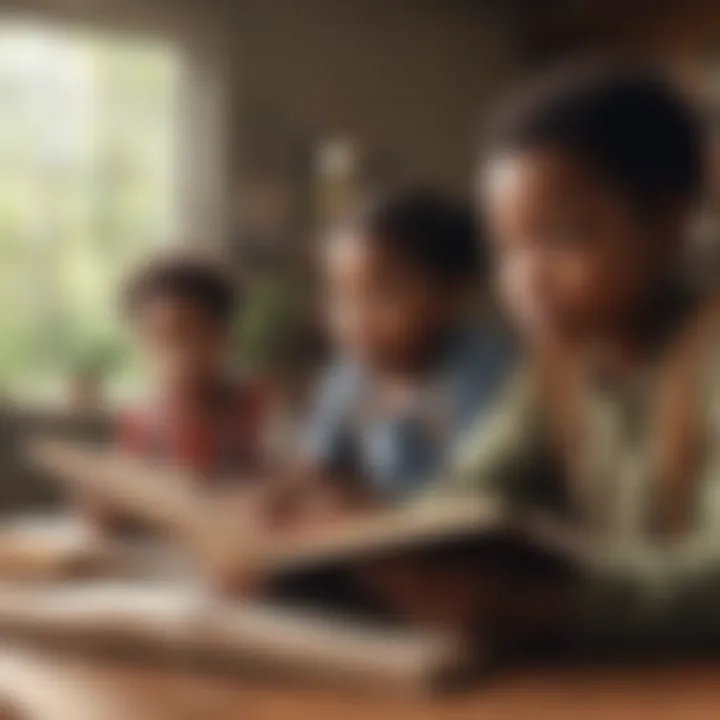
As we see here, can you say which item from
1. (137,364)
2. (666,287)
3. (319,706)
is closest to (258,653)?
(319,706)

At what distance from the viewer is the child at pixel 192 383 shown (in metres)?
0.68

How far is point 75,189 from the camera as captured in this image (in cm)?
68

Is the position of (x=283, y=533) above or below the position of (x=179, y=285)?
below

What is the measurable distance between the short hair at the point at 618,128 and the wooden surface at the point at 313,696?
247 mm

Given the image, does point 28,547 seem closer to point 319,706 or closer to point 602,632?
point 319,706

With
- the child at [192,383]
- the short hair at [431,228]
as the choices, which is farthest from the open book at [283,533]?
the short hair at [431,228]

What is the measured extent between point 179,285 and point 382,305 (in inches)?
4.2

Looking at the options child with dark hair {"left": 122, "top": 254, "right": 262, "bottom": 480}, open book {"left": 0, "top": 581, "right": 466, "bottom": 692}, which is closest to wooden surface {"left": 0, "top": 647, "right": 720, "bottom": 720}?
open book {"left": 0, "top": 581, "right": 466, "bottom": 692}

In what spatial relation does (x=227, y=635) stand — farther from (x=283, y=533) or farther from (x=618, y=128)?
(x=618, y=128)

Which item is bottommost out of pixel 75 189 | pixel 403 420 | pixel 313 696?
pixel 313 696

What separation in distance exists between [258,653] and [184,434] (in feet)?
0.39

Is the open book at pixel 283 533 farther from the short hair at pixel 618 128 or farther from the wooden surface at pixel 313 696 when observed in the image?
the short hair at pixel 618 128

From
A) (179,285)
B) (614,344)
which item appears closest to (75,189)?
(179,285)

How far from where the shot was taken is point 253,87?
669 millimetres
